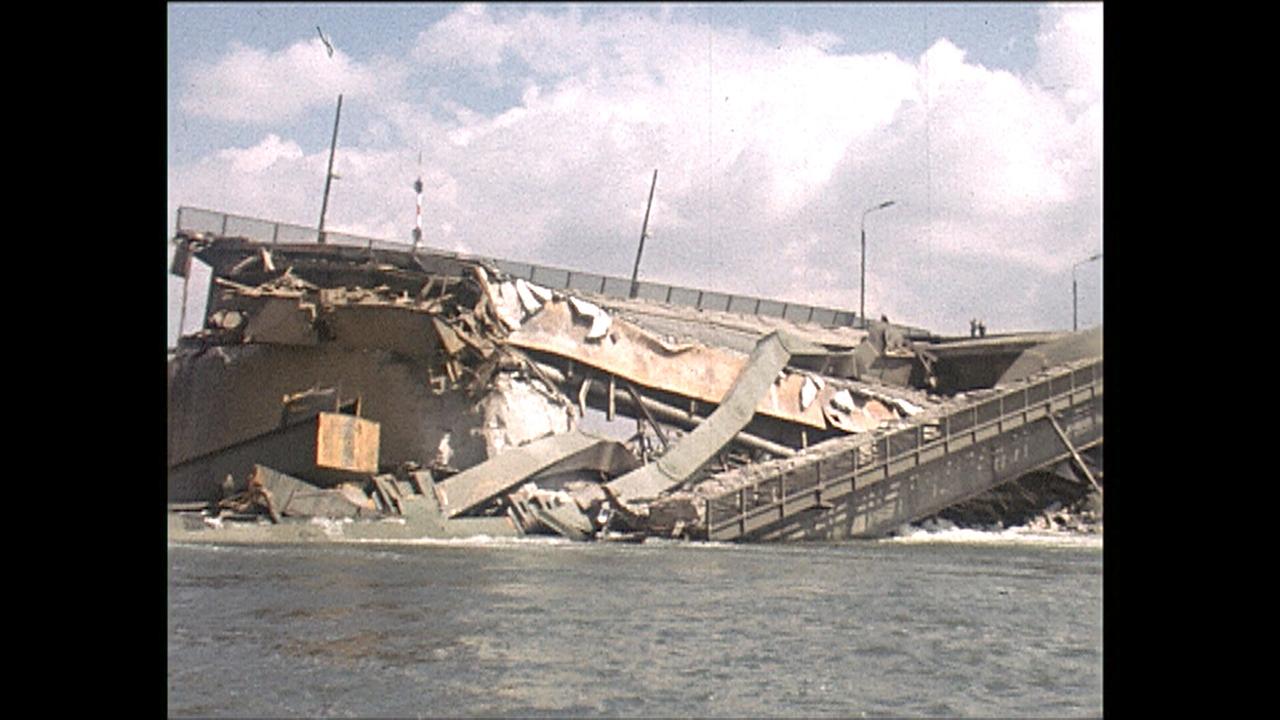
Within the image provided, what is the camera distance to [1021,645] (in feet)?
27.9

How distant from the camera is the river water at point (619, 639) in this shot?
6.06m

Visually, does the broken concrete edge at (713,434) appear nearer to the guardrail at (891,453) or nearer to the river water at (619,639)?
the guardrail at (891,453)

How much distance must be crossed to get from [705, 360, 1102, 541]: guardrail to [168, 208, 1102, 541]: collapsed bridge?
38 mm

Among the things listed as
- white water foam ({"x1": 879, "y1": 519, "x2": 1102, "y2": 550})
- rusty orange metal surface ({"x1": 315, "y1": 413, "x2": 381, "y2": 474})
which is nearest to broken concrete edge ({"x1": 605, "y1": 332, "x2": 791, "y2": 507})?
white water foam ({"x1": 879, "y1": 519, "x2": 1102, "y2": 550})

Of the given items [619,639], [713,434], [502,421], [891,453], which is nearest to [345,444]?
[502,421]

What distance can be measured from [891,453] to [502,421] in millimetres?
7314

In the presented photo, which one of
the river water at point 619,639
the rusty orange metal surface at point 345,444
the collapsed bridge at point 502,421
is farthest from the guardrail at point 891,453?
the rusty orange metal surface at point 345,444

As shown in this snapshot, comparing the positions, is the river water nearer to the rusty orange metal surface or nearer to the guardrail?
the rusty orange metal surface

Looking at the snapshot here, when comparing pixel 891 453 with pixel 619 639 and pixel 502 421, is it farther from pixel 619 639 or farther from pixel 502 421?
pixel 619 639

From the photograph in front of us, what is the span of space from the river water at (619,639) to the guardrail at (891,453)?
569 centimetres

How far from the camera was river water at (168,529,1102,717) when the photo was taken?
6062 millimetres
